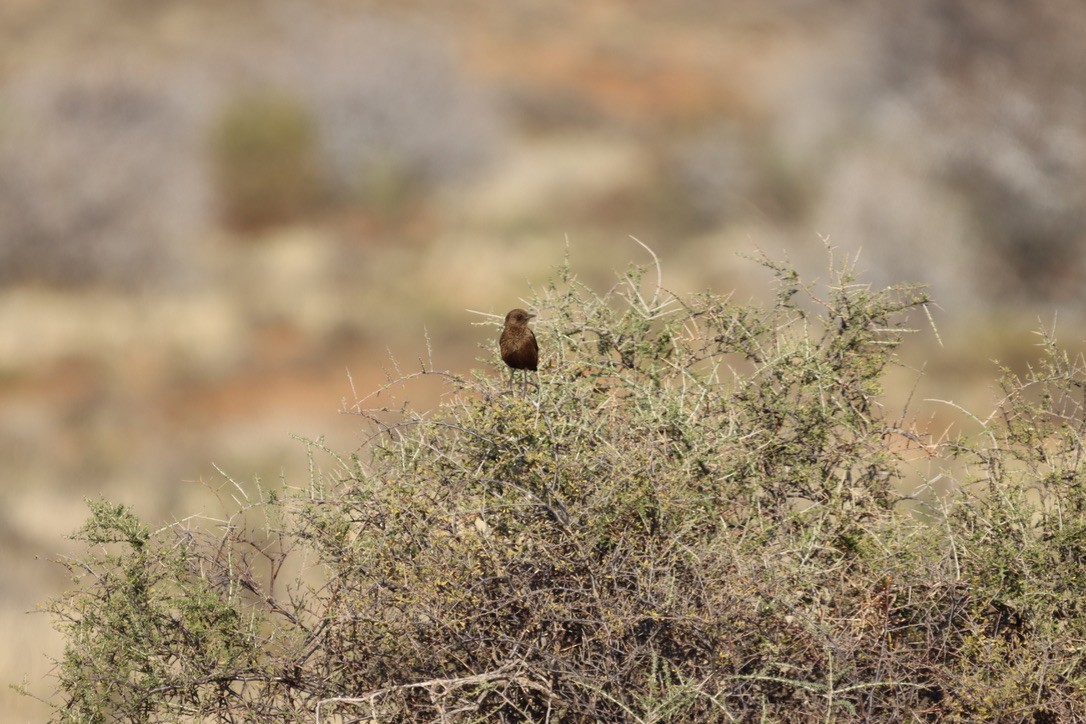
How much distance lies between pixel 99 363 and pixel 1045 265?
33.6ft

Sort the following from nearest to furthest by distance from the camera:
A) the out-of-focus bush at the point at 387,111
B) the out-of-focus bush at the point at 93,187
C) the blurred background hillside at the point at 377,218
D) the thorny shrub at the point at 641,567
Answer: the thorny shrub at the point at 641,567 → the blurred background hillside at the point at 377,218 → the out-of-focus bush at the point at 93,187 → the out-of-focus bush at the point at 387,111

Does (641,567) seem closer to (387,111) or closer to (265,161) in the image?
(265,161)

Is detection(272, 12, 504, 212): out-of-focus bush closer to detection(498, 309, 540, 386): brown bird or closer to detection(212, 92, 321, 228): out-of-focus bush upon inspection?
detection(212, 92, 321, 228): out-of-focus bush

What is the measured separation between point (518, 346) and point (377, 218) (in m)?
20.0

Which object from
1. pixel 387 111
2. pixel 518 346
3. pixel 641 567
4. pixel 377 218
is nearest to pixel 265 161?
pixel 377 218

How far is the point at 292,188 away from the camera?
75.9ft

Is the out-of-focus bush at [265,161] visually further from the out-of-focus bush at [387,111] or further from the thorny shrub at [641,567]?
the thorny shrub at [641,567]

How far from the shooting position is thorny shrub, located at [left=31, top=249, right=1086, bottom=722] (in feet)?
10.2

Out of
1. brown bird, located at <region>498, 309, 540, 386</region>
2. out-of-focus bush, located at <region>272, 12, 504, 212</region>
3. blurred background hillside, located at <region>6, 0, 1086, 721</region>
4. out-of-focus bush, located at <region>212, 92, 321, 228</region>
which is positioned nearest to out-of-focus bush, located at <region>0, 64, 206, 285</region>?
blurred background hillside, located at <region>6, 0, 1086, 721</region>

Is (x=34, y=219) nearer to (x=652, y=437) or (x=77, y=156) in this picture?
(x=77, y=156)

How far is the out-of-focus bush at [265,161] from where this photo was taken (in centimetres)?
2248

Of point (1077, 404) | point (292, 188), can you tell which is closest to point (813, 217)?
point (292, 188)

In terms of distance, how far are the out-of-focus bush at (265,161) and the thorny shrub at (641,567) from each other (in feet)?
63.4

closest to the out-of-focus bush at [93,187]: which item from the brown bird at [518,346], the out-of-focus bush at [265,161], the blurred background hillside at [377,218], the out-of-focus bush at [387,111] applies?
the blurred background hillside at [377,218]
